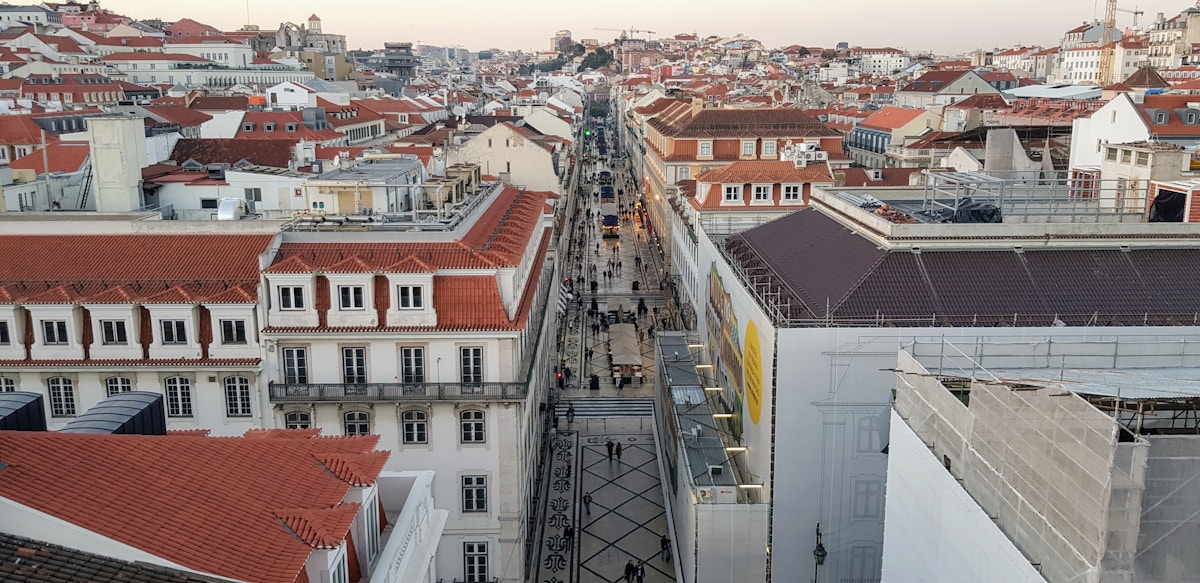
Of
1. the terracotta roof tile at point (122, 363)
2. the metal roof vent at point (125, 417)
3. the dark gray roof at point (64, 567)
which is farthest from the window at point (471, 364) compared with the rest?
the dark gray roof at point (64, 567)

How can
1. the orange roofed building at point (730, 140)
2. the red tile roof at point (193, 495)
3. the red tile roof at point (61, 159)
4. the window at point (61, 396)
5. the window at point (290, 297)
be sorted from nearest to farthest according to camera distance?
the red tile roof at point (193, 495), the window at point (290, 297), the window at point (61, 396), the red tile roof at point (61, 159), the orange roofed building at point (730, 140)

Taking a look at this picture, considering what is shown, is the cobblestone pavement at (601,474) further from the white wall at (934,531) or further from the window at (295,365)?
the white wall at (934,531)

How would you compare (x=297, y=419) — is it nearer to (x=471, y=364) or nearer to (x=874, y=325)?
(x=471, y=364)

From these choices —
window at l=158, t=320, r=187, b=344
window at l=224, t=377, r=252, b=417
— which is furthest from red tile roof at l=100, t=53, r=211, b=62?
window at l=224, t=377, r=252, b=417

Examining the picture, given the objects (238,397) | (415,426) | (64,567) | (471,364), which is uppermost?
(64,567)

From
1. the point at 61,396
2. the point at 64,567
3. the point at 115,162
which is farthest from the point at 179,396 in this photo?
the point at 64,567
